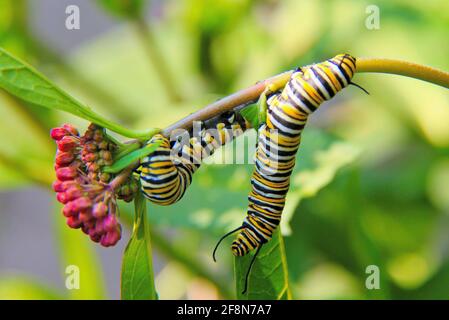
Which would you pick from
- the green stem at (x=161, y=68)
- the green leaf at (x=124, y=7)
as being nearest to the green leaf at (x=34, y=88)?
the green leaf at (x=124, y=7)

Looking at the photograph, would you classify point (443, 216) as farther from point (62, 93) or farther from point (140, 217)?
point (62, 93)

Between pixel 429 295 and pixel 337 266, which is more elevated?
pixel 337 266

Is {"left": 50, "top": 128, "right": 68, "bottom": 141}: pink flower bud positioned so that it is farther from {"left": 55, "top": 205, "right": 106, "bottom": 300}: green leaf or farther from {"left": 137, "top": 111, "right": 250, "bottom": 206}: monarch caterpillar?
{"left": 55, "top": 205, "right": 106, "bottom": 300}: green leaf

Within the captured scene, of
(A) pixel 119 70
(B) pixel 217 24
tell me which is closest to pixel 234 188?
(B) pixel 217 24

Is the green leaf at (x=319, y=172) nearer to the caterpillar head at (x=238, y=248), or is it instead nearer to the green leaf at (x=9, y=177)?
the caterpillar head at (x=238, y=248)

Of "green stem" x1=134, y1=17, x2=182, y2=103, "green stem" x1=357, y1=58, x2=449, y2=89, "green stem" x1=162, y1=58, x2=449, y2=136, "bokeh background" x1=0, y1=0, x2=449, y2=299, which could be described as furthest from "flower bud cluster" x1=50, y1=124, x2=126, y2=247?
"green stem" x1=134, y1=17, x2=182, y2=103

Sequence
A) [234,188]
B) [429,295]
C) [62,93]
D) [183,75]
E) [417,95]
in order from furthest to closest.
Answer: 1. [183,75]
2. [417,95]
3. [429,295]
4. [234,188]
5. [62,93]
